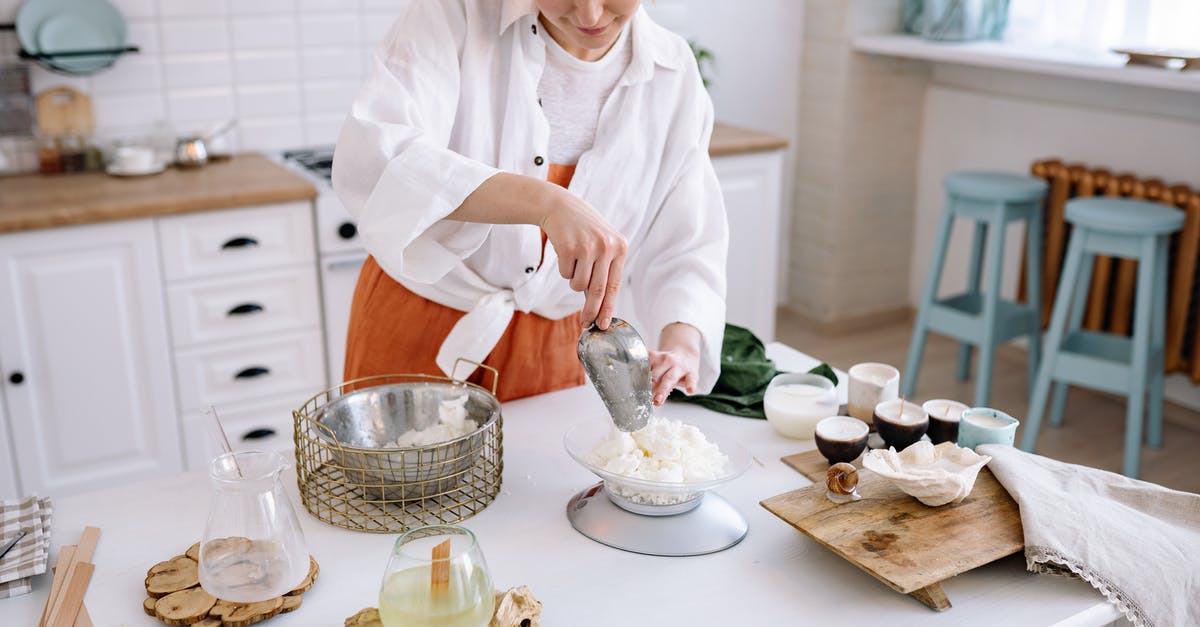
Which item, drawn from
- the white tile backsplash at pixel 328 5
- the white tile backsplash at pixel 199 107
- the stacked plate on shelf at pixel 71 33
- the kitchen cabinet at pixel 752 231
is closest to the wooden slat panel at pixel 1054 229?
the kitchen cabinet at pixel 752 231

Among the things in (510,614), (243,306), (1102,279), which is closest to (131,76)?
(243,306)

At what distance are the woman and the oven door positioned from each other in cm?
111

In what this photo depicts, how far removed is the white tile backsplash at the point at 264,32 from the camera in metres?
3.28

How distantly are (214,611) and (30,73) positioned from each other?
247 centimetres

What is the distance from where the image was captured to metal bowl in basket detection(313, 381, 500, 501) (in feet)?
4.33

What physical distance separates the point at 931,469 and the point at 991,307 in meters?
2.37

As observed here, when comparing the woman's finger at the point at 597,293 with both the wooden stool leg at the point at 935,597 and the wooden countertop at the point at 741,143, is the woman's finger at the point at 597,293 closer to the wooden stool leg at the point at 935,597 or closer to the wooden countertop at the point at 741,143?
the wooden stool leg at the point at 935,597

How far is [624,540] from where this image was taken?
130cm

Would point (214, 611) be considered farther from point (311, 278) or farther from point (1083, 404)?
point (1083, 404)

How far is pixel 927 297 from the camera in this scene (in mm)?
3723

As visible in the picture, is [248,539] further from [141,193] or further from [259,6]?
[259,6]

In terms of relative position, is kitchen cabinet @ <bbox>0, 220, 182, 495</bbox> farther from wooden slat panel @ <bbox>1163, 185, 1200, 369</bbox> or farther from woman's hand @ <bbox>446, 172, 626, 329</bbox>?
wooden slat panel @ <bbox>1163, 185, 1200, 369</bbox>

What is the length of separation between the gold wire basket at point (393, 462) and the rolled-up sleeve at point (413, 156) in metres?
0.18

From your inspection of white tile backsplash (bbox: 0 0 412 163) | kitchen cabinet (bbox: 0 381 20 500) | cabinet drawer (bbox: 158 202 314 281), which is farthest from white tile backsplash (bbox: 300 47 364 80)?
kitchen cabinet (bbox: 0 381 20 500)
